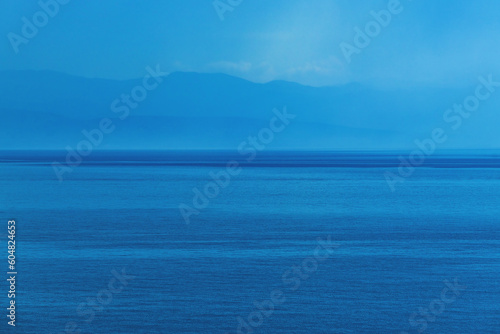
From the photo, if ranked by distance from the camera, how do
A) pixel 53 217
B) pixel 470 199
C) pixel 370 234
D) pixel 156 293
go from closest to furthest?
pixel 156 293, pixel 370 234, pixel 53 217, pixel 470 199

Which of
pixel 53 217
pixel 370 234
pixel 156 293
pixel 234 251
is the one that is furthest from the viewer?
pixel 53 217

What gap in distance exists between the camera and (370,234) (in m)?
28.2

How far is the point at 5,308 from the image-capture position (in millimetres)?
16953

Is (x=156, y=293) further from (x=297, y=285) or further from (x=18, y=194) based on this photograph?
(x=18, y=194)

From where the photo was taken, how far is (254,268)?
68.5ft

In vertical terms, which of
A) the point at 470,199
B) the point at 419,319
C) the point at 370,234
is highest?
the point at 470,199

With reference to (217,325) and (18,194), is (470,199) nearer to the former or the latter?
(18,194)

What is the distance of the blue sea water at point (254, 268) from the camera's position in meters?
16.2

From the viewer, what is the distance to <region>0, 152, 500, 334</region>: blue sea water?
1617cm

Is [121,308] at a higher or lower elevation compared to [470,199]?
lower

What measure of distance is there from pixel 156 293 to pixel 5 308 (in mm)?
3439

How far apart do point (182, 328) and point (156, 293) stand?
9.01 ft

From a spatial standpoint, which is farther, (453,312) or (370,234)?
(370,234)

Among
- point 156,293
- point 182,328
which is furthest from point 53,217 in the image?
point 182,328
